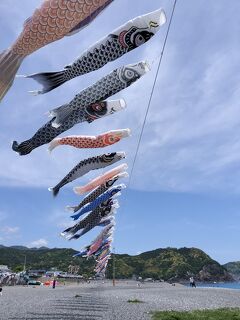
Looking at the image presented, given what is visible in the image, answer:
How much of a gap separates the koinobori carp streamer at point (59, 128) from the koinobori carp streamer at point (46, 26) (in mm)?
3503

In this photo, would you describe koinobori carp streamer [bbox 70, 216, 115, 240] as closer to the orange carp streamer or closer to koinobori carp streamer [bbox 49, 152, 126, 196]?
koinobori carp streamer [bbox 49, 152, 126, 196]

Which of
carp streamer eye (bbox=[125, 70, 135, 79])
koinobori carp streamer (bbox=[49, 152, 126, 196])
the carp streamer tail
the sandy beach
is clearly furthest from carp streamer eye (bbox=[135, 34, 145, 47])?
the sandy beach

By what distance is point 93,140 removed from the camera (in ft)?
61.4


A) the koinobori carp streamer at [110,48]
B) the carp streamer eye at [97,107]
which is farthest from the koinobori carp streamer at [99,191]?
the koinobori carp streamer at [110,48]

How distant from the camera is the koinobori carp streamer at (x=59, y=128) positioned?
48.9 ft

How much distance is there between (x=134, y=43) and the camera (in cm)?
1302

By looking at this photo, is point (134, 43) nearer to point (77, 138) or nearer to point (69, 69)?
point (69, 69)

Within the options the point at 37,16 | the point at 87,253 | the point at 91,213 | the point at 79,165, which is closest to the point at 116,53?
the point at 37,16

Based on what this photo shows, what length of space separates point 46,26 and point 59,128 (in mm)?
4229

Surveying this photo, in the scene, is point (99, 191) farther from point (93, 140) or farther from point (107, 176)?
point (93, 140)

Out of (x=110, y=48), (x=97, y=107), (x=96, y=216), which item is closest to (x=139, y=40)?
(x=110, y=48)

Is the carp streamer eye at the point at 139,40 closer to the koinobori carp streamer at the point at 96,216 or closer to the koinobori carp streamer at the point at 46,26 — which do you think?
the koinobori carp streamer at the point at 46,26

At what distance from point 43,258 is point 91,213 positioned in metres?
181

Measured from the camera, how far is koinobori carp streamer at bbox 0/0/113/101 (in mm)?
11109
